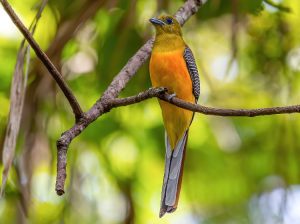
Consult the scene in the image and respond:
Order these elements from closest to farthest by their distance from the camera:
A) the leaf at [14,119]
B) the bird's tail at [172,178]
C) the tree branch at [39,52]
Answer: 1. the tree branch at [39,52]
2. the leaf at [14,119]
3. the bird's tail at [172,178]

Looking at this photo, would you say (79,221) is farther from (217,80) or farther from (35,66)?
(217,80)

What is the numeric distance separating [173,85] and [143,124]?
1.69 m

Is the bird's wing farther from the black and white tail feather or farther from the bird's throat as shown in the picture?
the bird's throat

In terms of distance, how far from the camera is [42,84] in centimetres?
310

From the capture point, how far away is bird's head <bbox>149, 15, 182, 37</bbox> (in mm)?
3046

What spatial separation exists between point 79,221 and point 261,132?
2408 millimetres

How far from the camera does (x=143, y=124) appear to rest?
4.27 m

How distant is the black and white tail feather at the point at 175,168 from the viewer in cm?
261

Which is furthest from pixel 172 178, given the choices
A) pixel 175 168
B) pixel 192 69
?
pixel 192 69

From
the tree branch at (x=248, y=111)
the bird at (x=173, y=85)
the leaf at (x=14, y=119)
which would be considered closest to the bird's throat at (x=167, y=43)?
the bird at (x=173, y=85)

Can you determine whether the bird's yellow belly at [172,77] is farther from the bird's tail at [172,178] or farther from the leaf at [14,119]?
the leaf at [14,119]

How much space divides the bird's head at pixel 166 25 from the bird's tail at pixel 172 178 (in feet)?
2.96

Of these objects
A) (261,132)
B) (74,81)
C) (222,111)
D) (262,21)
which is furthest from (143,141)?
(222,111)

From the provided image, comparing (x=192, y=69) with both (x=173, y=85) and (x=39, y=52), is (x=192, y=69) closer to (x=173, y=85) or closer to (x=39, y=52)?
(x=173, y=85)
